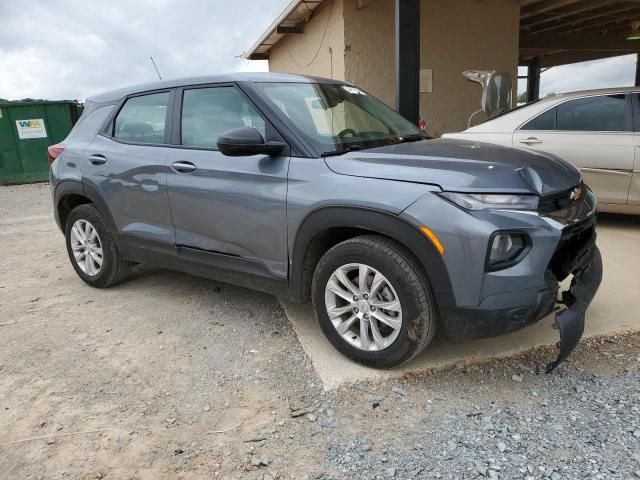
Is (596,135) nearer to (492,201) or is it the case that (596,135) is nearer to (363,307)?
(492,201)

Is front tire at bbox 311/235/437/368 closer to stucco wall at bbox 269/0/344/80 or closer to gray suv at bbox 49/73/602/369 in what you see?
gray suv at bbox 49/73/602/369

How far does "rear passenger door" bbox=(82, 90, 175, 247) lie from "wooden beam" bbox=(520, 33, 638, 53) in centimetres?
1317

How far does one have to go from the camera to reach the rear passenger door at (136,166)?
3.72 metres

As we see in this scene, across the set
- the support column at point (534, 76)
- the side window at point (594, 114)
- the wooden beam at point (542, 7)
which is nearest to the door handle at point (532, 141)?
the side window at point (594, 114)

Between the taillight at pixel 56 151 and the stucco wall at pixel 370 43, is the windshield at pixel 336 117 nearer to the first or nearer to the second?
the taillight at pixel 56 151

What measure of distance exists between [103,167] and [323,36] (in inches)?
254

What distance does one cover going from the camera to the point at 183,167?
3.51 m

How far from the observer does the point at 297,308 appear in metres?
3.87

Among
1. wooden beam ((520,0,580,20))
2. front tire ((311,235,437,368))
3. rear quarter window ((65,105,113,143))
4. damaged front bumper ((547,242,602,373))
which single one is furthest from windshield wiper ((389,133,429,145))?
wooden beam ((520,0,580,20))

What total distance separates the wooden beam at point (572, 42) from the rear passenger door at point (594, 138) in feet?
32.6

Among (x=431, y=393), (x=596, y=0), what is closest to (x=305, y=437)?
(x=431, y=393)

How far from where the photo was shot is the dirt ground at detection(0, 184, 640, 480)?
224 centimetres

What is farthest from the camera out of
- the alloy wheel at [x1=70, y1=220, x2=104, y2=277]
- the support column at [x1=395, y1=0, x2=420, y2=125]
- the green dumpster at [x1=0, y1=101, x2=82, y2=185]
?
the green dumpster at [x1=0, y1=101, x2=82, y2=185]

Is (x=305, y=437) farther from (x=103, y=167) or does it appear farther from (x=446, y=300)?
(x=103, y=167)
